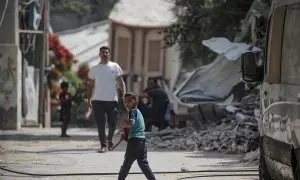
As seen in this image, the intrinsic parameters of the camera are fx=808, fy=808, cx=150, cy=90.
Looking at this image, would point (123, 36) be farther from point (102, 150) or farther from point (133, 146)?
point (133, 146)

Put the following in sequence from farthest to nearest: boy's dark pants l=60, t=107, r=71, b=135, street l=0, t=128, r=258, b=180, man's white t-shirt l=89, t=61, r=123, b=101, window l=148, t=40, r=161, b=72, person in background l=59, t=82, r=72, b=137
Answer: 1. window l=148, t=40, r=161, b=72
2. person in background l=59, t=82, r=72, b=137
3. boy's dark pants l=60, t=107, r=71, b=135
4. man's white t-shirt l=89, t=61, r=123, b=101
5. street l=0, t=128, r=258, b=180

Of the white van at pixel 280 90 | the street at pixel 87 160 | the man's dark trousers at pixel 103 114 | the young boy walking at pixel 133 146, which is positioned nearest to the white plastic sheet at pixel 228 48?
the street at pixel 87 160

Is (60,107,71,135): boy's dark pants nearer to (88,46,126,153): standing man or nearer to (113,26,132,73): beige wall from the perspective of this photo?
(88,46,126,153): standing man

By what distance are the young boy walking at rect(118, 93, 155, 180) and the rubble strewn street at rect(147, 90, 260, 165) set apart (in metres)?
3.52

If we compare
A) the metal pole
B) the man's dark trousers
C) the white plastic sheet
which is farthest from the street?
the metal pole

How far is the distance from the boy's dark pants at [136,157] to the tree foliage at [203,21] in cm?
1060

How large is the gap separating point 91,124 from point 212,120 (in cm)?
1358

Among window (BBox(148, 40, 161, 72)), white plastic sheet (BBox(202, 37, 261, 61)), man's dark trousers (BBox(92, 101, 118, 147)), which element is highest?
white plastic sheet (BBox(202, 37, 261, 61))

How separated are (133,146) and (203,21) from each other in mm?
12515

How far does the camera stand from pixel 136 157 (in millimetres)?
9258

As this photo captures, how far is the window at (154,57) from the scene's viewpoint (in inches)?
1505

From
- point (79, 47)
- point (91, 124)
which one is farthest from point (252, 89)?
point (79, 47)

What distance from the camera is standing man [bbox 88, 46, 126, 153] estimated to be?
44.2ft

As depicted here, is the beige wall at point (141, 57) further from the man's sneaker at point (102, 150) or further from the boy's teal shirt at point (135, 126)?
the boy's teal shirt at point (135, 126)
